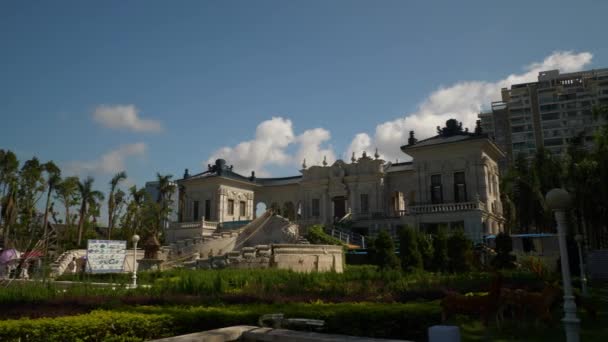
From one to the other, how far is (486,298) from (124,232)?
165ft

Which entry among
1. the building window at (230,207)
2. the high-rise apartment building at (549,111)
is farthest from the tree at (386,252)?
the high-rise apartment building at (549,111)

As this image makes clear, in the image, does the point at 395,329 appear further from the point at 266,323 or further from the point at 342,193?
the point at 342,193

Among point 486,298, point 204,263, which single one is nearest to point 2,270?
point 204,263

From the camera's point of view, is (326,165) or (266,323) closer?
(266,323)

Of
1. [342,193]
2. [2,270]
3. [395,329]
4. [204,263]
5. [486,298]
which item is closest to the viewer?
[395,329]

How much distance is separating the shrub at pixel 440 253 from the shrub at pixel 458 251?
0.23m

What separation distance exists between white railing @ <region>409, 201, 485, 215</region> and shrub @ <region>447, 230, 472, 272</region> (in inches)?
564

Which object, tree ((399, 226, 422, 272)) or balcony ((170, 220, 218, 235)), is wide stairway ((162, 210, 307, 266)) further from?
tree ((399, 226, 422, 272))

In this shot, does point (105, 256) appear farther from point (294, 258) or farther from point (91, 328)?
point (91, 328)

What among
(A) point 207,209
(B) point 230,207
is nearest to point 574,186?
(B) point 230,207

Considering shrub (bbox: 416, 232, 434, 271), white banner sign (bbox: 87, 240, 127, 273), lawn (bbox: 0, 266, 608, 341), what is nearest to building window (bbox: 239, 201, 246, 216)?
white banner sign (bbox: 87, 240, 127, 273)

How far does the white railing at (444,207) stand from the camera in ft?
112

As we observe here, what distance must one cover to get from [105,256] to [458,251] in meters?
17.2

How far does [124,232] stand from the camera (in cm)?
5303
